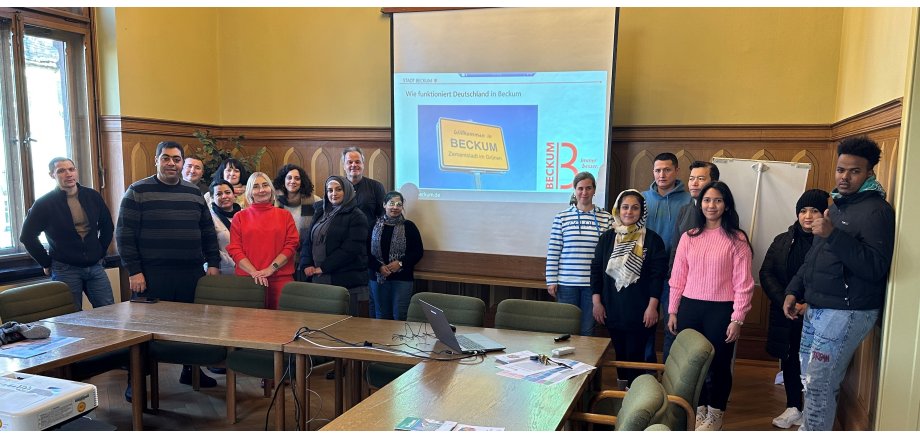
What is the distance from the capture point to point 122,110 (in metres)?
5.25

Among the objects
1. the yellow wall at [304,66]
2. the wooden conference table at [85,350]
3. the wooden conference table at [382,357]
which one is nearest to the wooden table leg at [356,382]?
the wooden conference table at [382,357]

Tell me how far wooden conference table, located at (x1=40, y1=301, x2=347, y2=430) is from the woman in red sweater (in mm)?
550

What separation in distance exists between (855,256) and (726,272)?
24.8 inches

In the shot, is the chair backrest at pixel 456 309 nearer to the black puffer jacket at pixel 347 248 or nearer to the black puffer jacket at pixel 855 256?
the black puffer jacket at pixel 347 248

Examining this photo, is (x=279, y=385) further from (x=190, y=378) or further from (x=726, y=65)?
(x=726, y=65)

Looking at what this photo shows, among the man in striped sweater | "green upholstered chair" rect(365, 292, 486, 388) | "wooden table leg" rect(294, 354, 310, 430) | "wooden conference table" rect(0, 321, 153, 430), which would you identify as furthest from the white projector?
the man in striped sweater

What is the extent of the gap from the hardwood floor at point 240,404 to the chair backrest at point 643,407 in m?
1.90

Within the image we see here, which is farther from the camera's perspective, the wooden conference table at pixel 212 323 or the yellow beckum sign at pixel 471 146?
the yellow beckum sign at pixel 471 146

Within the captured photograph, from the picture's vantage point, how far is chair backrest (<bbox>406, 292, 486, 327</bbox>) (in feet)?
11.2

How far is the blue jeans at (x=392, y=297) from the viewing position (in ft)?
15.5

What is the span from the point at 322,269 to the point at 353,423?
A: 2428 millimetres

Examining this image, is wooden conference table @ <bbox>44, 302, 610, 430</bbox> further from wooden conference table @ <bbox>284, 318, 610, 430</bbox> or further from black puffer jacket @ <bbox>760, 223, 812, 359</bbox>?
black puffer jacket @ <bbox>760, 223, 812, 359</bbox>
